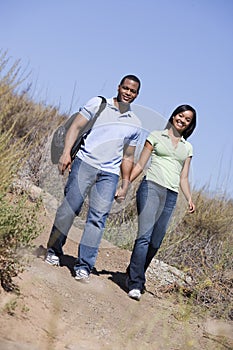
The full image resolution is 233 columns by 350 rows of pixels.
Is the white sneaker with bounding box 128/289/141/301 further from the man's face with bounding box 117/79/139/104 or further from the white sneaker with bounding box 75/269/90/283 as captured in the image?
the man's face with bounding box 117/79/139/104

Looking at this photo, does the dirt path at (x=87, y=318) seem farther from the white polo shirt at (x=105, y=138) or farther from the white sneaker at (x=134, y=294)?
the white polo shirt at (x=105, y=138)

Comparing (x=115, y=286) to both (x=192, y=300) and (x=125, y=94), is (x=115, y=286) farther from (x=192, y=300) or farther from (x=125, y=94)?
(x=125, y=94)

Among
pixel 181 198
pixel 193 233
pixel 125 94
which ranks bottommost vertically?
pixel 193 233

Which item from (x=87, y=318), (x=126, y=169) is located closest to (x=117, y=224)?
(x=126, y=169)

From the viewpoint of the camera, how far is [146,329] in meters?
4.12

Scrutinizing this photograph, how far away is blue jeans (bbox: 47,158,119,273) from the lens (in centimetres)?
494

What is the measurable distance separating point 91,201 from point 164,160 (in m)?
0.71

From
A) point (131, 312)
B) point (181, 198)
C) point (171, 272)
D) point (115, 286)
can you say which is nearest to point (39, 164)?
point (181, 198)

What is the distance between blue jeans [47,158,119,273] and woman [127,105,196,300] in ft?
1.00

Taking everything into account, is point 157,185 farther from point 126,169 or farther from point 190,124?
point 190,124

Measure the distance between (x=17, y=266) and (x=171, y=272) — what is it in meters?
2.74

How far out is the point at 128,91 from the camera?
4984mm

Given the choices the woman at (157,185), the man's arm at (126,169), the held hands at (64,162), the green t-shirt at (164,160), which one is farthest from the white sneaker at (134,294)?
the held hands at (64,162)

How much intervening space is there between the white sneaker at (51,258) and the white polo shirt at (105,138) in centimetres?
85
